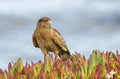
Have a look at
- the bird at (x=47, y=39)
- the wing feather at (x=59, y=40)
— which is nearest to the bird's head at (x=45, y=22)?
the bird at (x=47, y=39)

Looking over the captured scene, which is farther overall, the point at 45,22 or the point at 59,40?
the point at 59,40

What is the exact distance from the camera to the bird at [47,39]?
11.2 m

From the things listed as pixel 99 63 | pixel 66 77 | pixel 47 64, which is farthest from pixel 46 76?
pixel 99 63

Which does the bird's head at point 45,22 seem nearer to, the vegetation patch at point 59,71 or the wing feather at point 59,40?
the wing feather at point 59,40

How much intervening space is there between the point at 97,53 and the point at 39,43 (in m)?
4.66

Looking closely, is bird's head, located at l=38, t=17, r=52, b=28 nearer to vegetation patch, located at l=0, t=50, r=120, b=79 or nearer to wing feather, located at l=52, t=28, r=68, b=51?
wing feather, located at l=52, t=28, r=68, b=51

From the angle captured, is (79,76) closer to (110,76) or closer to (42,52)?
(110,76)

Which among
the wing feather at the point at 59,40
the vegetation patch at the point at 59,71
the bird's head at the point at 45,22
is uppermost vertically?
the bird's head at the point at 45,22

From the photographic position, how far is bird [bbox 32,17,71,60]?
36.7 feet

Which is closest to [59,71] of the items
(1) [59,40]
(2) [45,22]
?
(2) [45,22]

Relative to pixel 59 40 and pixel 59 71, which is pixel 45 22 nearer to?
pixel 59 40

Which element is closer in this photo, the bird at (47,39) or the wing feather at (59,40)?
the bird at (47,39)

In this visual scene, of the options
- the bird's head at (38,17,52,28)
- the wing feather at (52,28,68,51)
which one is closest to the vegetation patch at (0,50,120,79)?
the bird's head at (38,17,52,28)

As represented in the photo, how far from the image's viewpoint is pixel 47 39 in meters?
11.2
